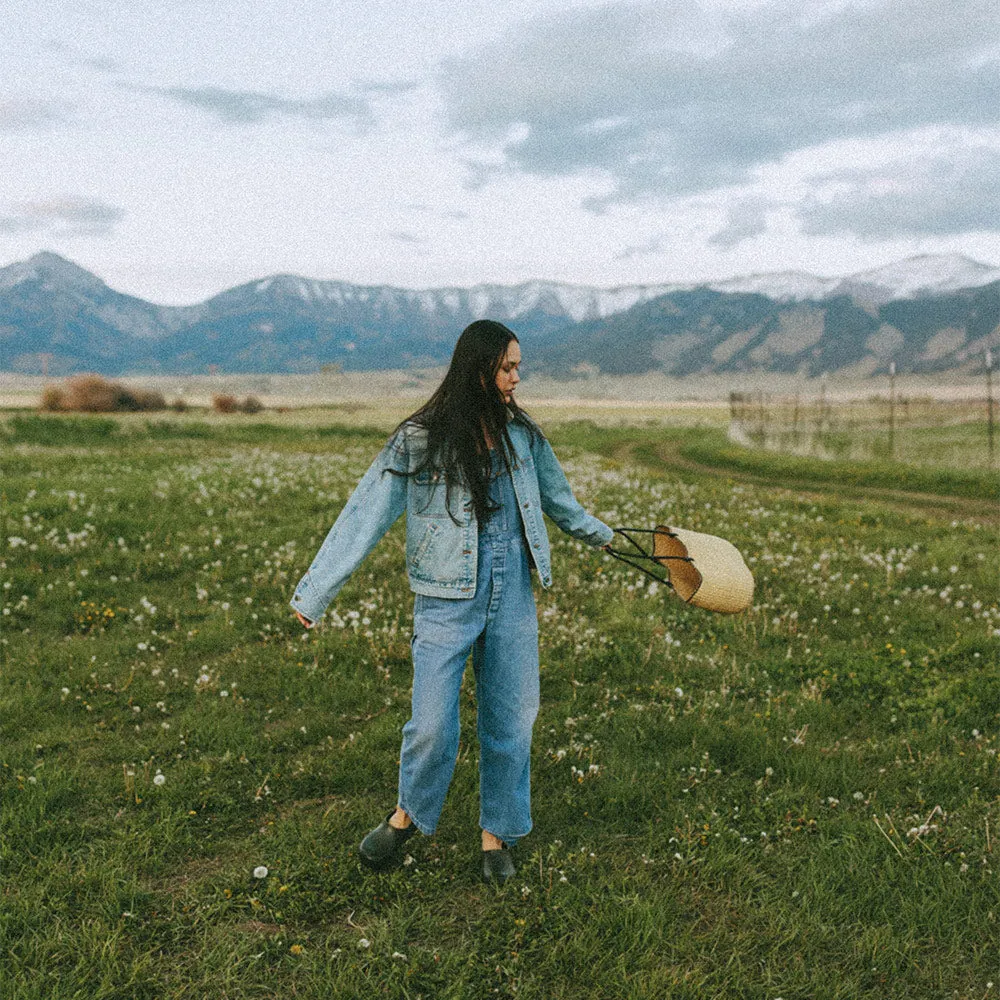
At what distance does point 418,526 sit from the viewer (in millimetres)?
4625

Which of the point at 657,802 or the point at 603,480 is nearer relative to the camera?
the point at 657,802

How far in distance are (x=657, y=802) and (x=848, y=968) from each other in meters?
1.62

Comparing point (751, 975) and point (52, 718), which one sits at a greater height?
point (52, 718)

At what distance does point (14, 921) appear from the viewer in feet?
14.0

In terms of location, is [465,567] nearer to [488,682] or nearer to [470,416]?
[488,682]

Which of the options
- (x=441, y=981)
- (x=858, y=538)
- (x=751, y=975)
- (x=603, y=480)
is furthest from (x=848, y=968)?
(x=603, y=480)

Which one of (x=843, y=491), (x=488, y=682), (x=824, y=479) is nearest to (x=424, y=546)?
(x=488, y=682)

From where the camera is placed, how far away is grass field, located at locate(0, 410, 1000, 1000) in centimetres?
411

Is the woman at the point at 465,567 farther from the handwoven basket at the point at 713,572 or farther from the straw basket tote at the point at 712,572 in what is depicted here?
the handwoven basket at the point at 713,572

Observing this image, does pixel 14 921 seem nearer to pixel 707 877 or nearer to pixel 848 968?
pixel 707 877

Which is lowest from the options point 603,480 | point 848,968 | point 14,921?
point 848,968

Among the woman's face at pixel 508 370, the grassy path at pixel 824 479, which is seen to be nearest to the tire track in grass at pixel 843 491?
the grassy path at pixel 824 479

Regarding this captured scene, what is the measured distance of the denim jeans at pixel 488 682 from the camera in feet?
14.9

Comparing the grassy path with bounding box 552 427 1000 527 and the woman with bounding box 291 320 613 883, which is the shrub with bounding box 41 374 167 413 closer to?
the grassy path with bounding box 552 427 1000 527
